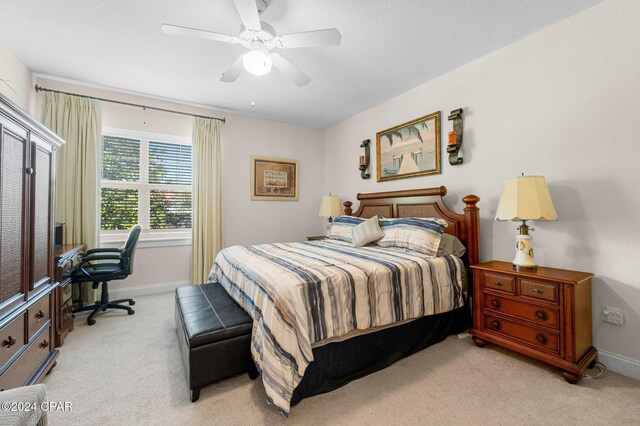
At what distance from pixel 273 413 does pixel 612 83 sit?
10.8 feet

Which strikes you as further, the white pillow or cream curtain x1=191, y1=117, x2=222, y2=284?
cream curtain x1=191, y1=117, x2=222, y2=284

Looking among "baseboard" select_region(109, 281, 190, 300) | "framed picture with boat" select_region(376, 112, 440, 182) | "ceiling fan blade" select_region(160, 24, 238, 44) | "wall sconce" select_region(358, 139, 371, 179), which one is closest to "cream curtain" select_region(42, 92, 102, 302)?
"baseboard" select_region(109, 281, 190, 300)

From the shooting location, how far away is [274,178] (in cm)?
483

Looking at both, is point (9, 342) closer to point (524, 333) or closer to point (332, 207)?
point (524, 333)

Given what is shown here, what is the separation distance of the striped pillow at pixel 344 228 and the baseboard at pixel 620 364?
235 cm

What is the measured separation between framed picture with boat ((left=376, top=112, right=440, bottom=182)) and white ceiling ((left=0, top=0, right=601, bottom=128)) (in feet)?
1.69

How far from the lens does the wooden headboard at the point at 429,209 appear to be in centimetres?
274

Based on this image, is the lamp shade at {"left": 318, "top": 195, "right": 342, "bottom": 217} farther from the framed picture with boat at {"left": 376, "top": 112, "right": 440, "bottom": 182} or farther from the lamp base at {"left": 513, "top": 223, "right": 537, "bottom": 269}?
the lamp base at {"left": 513, "top": 223, "right": 537, "bottom": 269}

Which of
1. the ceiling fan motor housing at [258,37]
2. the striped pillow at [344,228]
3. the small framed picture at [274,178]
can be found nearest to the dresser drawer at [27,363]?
the ceiling fan motor housing at [258,37]

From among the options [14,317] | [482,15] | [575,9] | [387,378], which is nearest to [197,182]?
[14,317]

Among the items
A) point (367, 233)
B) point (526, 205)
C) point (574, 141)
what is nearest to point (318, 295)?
point (367, 233)

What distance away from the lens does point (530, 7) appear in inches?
85.4

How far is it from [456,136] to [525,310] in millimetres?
1839

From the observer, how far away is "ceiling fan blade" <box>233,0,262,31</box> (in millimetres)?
1726
